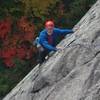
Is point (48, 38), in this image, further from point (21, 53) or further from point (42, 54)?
point (21, 53)

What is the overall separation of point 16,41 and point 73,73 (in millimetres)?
17207

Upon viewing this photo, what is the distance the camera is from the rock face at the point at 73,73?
11.2 m

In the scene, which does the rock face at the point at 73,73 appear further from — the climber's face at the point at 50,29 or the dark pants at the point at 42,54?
the climber's face at the point at 50,29

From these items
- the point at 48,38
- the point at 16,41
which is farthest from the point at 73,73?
the point at 16,41

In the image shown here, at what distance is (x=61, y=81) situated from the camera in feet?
39.8

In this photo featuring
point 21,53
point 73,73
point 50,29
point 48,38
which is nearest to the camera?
point 73,73

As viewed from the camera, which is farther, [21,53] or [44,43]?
[21,53]

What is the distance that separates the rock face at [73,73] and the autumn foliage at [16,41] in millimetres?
14401

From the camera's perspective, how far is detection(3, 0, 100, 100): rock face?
11205 mm

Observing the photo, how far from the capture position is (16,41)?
28891 mm

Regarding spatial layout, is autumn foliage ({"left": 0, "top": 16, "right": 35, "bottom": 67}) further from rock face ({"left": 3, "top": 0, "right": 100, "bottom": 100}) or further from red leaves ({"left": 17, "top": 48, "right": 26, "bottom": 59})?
rock face ({"left": 3, "top": 0, "right": 100, "bottom": 100})

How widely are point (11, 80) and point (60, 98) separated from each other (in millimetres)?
16827

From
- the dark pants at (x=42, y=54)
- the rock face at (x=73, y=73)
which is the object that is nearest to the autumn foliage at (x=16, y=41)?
the dark pants at (x=42, y=54)

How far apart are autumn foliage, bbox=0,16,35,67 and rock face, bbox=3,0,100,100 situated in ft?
47.2
